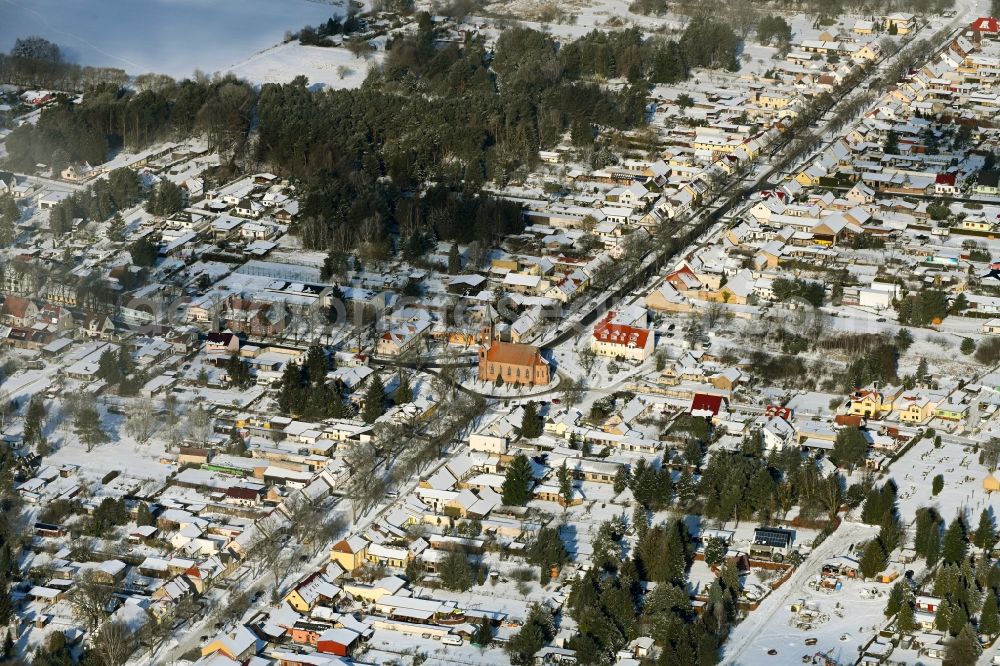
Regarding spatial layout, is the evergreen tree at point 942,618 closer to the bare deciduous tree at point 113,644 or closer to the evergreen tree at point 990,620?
the evergreen tree at point 990,620

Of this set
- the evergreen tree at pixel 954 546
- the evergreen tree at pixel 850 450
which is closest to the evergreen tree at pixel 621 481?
the evergreen tree at pixel 850 450

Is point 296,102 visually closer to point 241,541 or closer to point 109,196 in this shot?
point 109,196

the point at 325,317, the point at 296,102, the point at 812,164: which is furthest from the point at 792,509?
the point at 296,102

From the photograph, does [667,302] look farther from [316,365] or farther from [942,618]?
[942,618]

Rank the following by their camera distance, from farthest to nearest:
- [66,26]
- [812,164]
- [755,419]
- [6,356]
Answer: [66,26] → [812,164] → [6,356] → [755,419]

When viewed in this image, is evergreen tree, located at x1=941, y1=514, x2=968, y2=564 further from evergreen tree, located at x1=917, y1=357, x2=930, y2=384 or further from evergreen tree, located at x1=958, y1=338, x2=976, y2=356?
evergreen tree, located at x1=958, y1=338, x2=976, y2=356

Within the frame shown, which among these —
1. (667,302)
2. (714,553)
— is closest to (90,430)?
(714,553)
